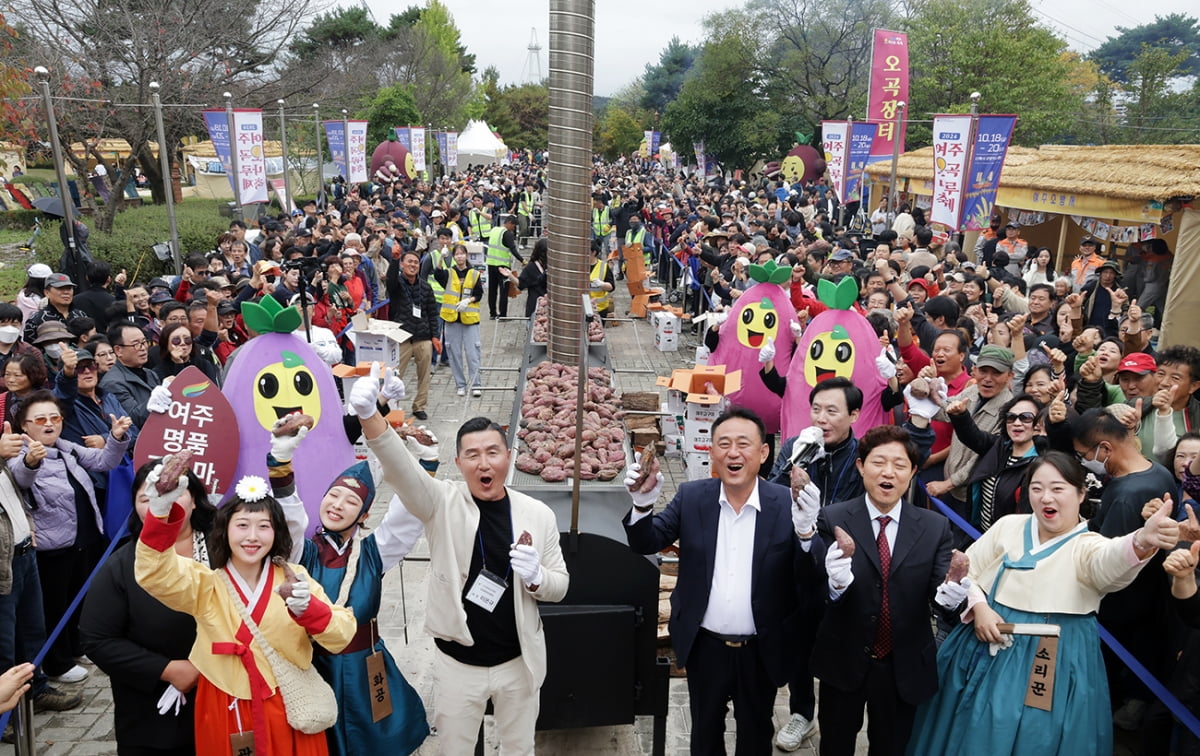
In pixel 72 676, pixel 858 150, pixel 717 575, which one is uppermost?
pixel 858 150

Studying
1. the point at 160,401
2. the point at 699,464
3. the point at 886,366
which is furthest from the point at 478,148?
the point at 160,401

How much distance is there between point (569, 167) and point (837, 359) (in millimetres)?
3942

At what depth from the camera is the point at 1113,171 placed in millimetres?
12617

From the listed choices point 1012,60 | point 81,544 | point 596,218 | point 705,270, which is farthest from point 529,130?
point 81,544

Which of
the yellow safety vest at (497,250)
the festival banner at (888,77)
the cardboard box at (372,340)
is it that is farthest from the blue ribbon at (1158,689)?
the festival banner at (888,77)

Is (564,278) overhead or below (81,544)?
overhead

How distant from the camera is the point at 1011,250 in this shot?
41.3 ft

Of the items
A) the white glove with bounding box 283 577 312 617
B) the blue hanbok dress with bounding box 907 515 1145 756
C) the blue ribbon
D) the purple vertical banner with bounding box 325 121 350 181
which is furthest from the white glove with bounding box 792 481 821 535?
the purple vertical banner with bounding box 325 121 350 181

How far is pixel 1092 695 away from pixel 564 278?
6.53 meters

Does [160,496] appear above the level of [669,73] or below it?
below

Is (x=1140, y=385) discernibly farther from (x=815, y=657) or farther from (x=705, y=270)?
(x=705, y=270)

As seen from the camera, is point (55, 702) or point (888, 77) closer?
point (55, 702)

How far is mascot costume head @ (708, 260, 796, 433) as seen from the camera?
22.9 ft

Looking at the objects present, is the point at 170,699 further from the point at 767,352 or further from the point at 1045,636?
the point at 767,352
